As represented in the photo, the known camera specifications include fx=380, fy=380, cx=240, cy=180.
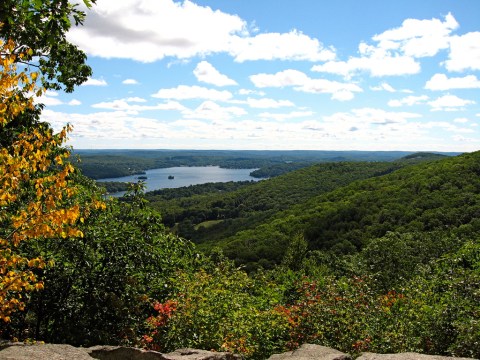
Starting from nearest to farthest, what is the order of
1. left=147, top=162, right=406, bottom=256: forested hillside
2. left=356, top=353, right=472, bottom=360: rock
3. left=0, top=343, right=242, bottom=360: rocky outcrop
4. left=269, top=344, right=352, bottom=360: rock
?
left=0, top=343, right=242, bottom=360: rocky outcrop → left=356, top=353, right=472, bottom=360: rock → left=269, top=344, right=352, bottom=360: rock → left=147, top=162, right=406, bottom=256: forested hillside

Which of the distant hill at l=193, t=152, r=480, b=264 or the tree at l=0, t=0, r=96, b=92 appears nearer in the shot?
the tree at l=0, t=0, r=96, b=92

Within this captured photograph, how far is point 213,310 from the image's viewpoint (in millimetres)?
11461

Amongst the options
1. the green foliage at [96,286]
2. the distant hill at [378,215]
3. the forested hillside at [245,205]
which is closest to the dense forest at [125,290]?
the green foliage at [96,286]

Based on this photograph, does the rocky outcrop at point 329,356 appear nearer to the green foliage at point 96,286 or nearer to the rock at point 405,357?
the rock at point 405,357

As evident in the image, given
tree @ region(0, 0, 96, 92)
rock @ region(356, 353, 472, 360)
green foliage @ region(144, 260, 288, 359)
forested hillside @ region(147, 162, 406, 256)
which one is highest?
tree @ region(0, 0, 96, 92)

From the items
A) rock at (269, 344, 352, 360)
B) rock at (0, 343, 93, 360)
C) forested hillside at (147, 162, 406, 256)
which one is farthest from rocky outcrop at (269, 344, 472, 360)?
forested hillside at (147, 162, 406, 256)

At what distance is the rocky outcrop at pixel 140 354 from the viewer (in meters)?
7.86

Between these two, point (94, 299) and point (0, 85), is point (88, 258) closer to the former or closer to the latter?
point (94, 299)

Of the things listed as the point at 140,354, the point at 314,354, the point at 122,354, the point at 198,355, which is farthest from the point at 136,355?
the point at 314,354

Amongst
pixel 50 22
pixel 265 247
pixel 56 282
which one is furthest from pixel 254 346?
pixel 265 247

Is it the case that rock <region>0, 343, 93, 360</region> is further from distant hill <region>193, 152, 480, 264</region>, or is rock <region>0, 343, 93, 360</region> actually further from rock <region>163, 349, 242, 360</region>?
distant hill <region>193, 152, 480, 264</region>

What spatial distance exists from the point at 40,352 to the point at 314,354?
6.10 metres

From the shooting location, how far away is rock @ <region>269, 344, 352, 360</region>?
29.0 ft

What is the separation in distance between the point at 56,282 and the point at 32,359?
423 cm
